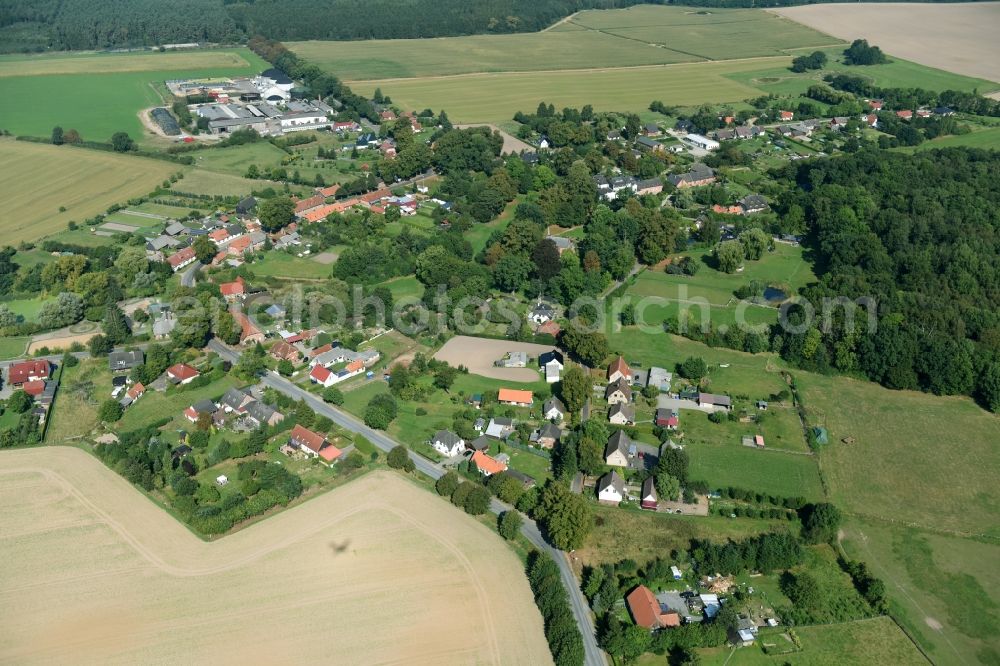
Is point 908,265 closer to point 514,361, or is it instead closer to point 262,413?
point 514,361

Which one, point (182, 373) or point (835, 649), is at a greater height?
point (182, 373)

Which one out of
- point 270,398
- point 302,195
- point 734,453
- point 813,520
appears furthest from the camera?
point 302,195

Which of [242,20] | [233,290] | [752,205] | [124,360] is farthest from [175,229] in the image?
[242,20]

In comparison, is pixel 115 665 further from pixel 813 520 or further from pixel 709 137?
pixel 709 137

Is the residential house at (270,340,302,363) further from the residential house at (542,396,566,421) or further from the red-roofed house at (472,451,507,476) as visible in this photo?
the residential house at (542,396,566,421)

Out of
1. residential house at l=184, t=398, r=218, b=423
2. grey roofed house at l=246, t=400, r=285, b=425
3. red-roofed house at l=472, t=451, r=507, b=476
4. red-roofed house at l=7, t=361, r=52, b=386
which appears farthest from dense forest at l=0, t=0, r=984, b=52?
red-roofed house at l=472, t=451, r=507, b=476

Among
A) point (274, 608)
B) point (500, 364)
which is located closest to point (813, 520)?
point (500, 364)

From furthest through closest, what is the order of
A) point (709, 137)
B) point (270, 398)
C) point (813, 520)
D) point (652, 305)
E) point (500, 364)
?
point (709, 137) → point (652, 305) → point (500, 364) → point (270, 398) → point (813, 520)
